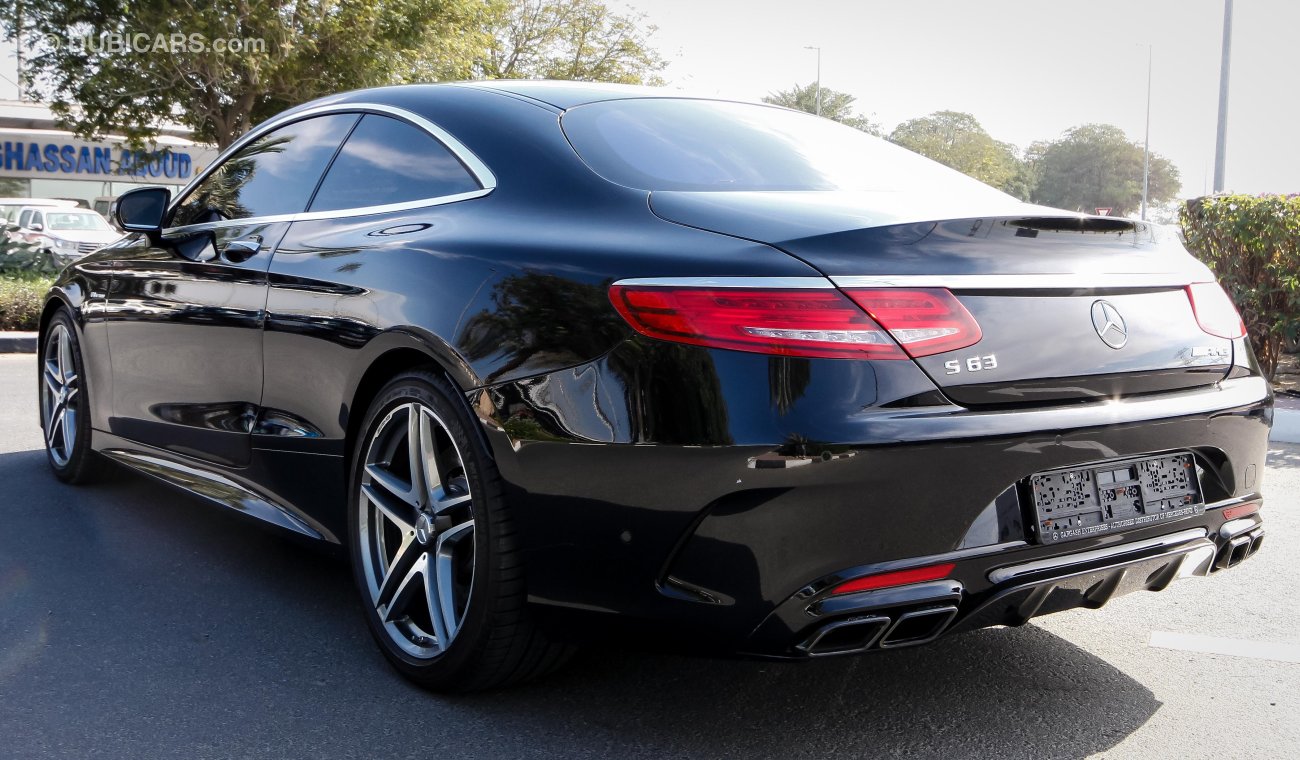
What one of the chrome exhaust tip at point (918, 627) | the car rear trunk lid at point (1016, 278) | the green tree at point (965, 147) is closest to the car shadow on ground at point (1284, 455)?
the car rear trunk lid at point (1016, 278)

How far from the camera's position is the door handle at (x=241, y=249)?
365cm

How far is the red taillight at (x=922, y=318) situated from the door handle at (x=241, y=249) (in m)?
2.07

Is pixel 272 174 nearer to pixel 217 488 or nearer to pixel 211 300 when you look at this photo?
pixel 211 300

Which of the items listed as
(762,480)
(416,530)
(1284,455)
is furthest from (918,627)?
(1284,455)

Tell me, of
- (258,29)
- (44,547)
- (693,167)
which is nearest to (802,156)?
(693,167)

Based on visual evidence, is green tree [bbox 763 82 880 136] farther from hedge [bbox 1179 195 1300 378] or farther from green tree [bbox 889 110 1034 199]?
hedge [bbox 1179 195 1300 378]

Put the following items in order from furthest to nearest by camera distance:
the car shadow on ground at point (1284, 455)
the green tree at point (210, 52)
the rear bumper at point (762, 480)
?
A: the green tree at point (210, 52) → the car shadow on ground at point (1284, 455) → the rear bumper at point (762, 480)

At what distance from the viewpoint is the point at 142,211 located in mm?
4410

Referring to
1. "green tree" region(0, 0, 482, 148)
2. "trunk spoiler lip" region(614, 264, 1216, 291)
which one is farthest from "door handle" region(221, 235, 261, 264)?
"green tree" region(0, 0, 482, 148)

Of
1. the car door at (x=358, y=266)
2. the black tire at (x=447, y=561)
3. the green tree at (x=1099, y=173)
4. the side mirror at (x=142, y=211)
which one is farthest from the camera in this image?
the green tree at (x=1099, y=173)

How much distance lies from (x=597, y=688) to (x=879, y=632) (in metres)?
0.92

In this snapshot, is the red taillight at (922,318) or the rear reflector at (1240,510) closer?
the red taillight at (922,318)

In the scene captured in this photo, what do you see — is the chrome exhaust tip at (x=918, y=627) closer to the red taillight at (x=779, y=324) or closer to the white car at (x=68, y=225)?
the red taillight at (x=779, y=324)

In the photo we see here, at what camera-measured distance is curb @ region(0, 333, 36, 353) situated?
11.8m
